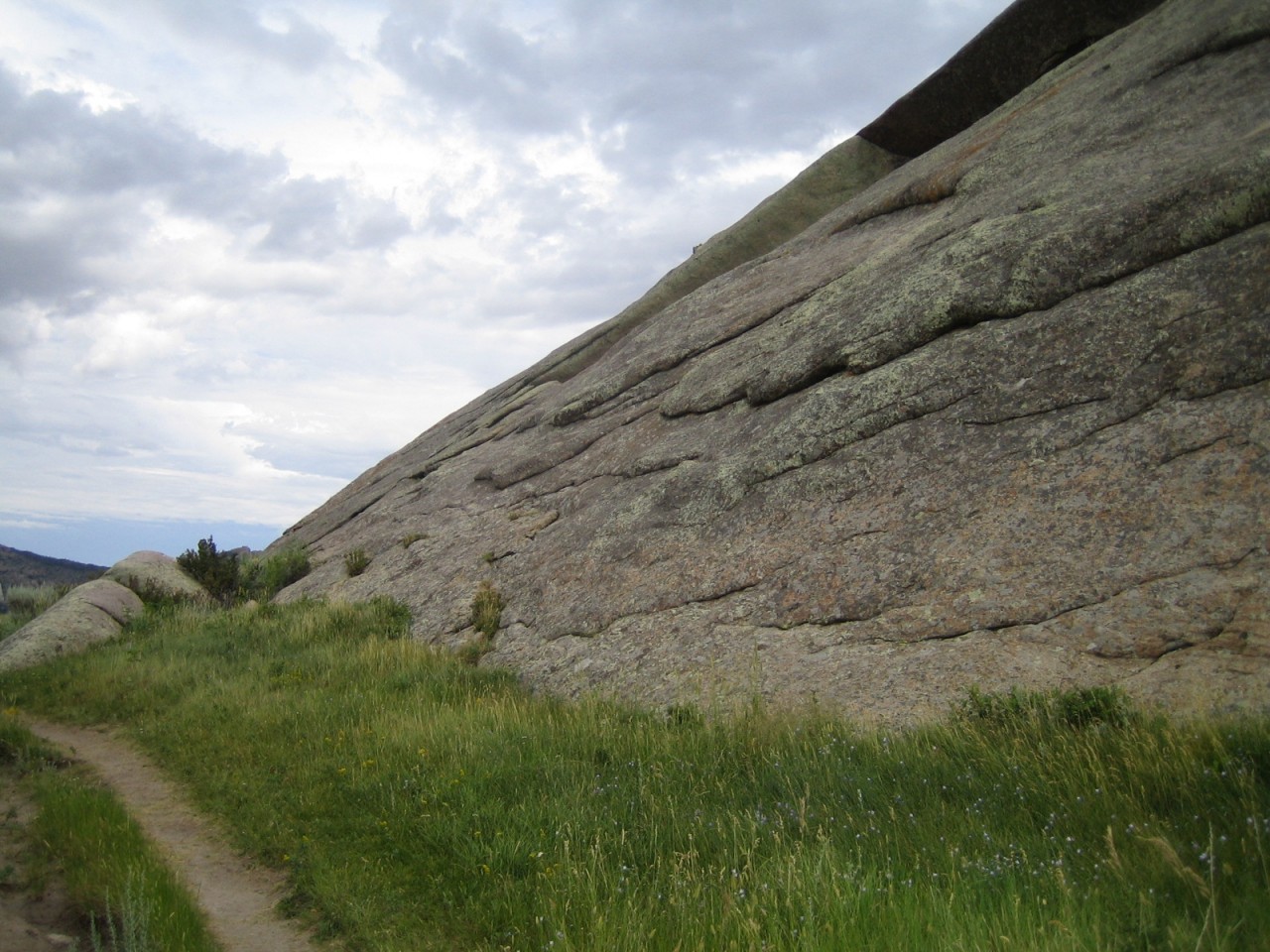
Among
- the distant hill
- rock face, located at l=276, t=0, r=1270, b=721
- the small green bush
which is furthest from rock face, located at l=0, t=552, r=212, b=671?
the distant hill

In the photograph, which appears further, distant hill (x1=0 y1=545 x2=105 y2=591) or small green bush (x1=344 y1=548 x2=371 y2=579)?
distant hill (x1=0 y1=545 x2=105 y2=591)

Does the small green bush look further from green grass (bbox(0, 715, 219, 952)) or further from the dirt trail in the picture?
green grass (bbox(0, 715, 219, 952))

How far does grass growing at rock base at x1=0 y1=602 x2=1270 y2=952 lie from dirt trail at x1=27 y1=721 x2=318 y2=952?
0.24 metres

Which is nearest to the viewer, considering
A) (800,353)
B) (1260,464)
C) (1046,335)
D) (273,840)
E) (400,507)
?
(273,840)

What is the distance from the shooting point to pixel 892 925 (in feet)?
14.8

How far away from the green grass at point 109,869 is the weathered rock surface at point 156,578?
10.9 meters

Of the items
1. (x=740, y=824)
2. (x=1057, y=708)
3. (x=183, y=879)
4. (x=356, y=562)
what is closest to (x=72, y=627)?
(x=356, y=562)

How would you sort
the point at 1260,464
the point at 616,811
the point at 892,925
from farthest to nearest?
the point at 1260,464 → the point at 616,811 → the point at 892,925

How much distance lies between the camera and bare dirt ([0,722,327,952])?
6316 millimetres

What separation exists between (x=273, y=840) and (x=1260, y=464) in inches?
359

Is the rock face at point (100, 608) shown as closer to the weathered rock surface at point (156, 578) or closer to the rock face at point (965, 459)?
the weathered rock surface at point (156, 578)

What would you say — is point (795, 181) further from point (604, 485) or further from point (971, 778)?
point (971, 778)

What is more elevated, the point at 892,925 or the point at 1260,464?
the point at 1260,464

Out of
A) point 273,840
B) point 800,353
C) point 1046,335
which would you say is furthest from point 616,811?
point 800,353
